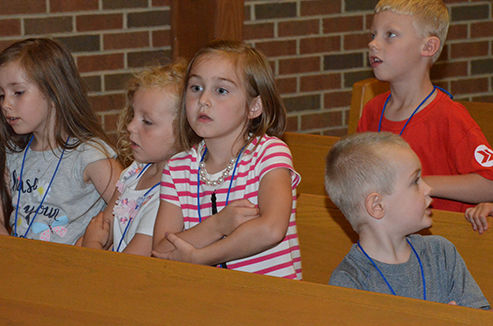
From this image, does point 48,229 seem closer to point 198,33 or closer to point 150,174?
point 150,174

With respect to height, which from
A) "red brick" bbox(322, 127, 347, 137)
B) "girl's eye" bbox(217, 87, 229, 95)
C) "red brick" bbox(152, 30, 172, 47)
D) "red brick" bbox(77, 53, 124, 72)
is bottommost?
"red brick" bbox(322, 127, 347, 137)

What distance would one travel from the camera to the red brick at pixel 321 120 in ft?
14.0

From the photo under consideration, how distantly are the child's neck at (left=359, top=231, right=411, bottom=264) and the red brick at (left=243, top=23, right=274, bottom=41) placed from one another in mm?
2558

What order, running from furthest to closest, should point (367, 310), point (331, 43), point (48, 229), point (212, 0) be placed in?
point (331, 43) < point (212, 0) < point (48, 229) < point (367, 310)

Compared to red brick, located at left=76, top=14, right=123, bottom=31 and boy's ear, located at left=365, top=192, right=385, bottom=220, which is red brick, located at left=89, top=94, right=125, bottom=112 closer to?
red brick, located at left=76, top=14, right=123, bottom=31

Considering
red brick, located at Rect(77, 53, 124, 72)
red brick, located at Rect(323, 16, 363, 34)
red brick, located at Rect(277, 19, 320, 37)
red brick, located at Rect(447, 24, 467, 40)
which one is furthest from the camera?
red brick, located at Rect(447, 24, 467, 40)

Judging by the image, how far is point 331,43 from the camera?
4.23 metres

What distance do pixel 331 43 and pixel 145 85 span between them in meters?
2.34

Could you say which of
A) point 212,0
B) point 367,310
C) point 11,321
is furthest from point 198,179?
point 212,0

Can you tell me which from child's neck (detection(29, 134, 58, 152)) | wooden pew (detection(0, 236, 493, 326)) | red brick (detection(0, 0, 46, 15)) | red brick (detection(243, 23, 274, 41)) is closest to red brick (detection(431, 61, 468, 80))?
red brick (detection(243, 23, 274, 41))

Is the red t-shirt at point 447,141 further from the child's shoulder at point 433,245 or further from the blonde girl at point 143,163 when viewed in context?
the blonde girl at point 143,163

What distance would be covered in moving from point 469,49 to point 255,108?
3148mm

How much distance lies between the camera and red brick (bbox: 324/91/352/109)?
4321 millimetres

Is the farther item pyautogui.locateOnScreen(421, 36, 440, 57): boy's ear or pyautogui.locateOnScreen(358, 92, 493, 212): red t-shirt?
pyautogui.locateOnScreen(421, 36, 440, 57): boy's ear
